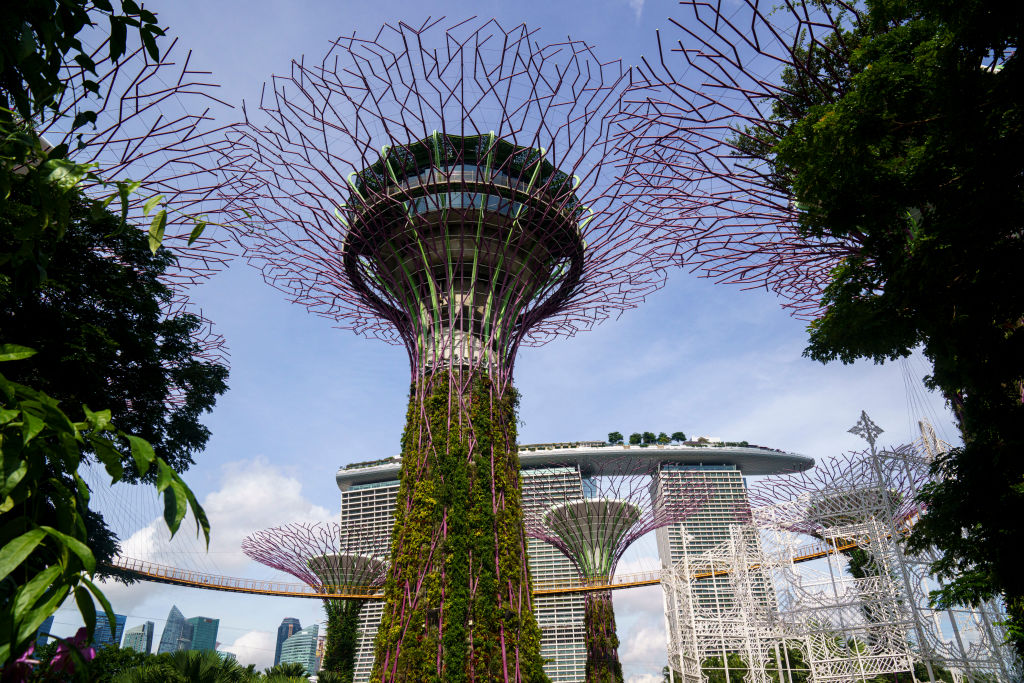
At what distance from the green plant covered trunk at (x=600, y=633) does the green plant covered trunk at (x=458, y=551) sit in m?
15.6

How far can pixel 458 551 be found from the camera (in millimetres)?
14242

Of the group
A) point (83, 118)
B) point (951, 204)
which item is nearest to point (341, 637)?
point (951, 204)

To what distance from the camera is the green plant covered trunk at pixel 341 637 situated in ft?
90.1

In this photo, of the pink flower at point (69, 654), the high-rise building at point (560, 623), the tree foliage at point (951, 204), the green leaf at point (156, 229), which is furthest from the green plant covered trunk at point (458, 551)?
the high-rise building at point (560, 623)

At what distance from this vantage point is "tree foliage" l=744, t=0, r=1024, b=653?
5500 millimetres

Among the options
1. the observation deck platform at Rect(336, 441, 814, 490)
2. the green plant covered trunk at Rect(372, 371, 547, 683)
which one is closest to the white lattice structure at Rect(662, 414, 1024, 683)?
the green plant covered trunk at Rect(372, 371, 547, 683)

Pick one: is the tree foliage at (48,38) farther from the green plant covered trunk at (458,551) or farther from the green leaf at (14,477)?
the green plant covered trunk at (458,551)

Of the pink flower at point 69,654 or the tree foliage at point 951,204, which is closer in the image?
the pink flower at point 69,654

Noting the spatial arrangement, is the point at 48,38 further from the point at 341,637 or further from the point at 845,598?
the point at 341,637

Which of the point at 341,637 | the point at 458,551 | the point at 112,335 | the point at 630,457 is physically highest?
the point at 630,457

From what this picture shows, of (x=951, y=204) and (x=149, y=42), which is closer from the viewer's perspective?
(x=149, y=42)

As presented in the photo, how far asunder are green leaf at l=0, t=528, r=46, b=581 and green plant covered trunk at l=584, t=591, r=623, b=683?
30.5 m

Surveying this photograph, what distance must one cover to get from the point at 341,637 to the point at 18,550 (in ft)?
103

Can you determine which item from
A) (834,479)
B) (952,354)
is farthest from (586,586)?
(952,354)
